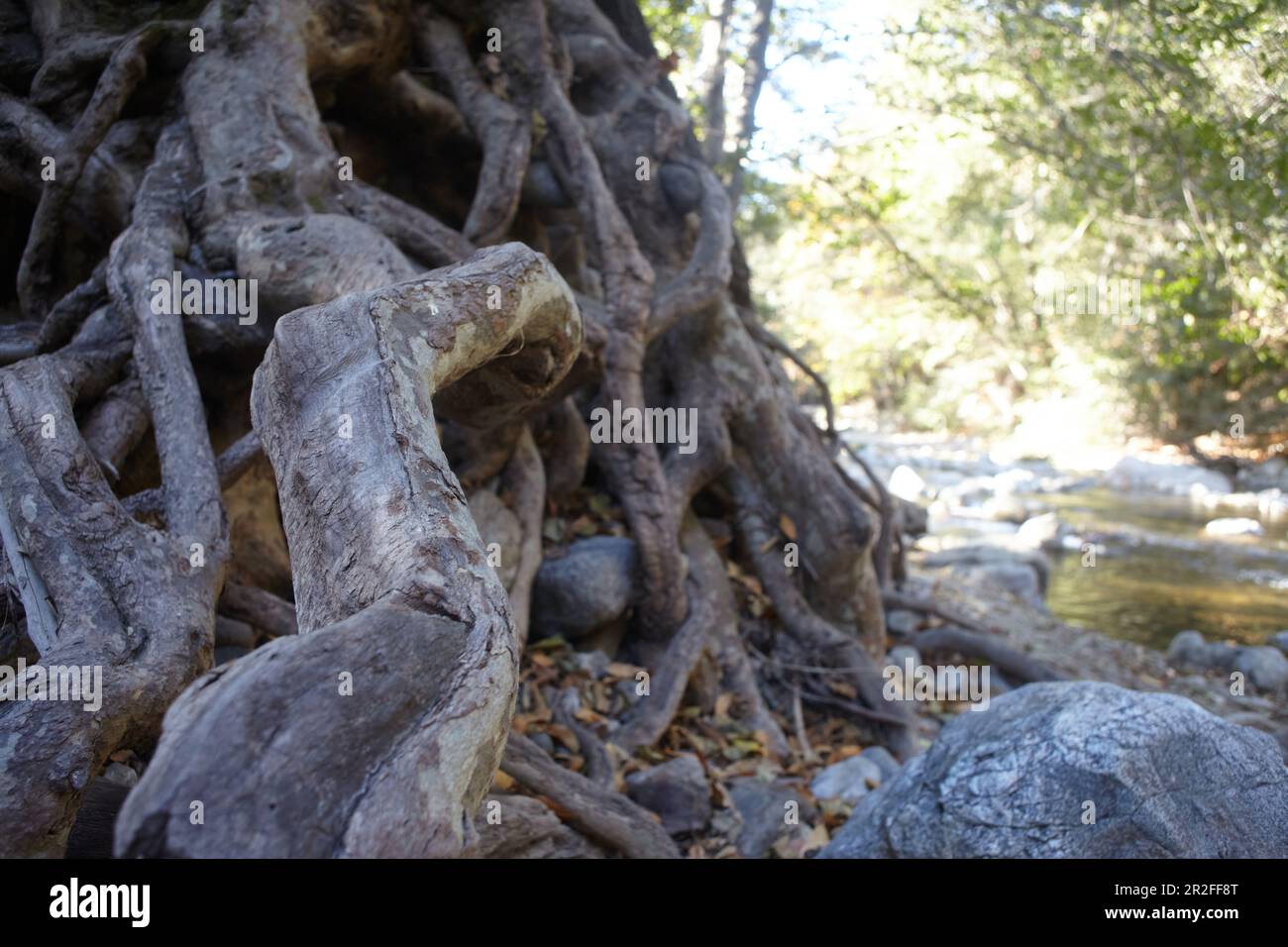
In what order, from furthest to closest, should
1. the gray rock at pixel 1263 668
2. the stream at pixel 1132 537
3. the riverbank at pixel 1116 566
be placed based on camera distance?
the stream at pixel 1132 537
the gray rock at pixel 1263 668
the riverbank at pixel 1116 566

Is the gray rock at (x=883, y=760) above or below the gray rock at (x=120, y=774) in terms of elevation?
below

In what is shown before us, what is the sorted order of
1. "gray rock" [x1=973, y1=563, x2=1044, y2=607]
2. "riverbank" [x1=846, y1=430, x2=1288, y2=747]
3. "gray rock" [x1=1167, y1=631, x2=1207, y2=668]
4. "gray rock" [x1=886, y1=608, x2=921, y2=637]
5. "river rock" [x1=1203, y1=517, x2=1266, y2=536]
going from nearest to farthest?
"gray rock" [x1=886, y1=608, x2=921, y2=637]
"riverbank" [x1=846, y1=430, x2=1288, y2=747]
"gray rock" [x1=1167, y1=631, x2=1207, y2=668]
"gray rock" [x1=973, y1=563, x2=1044, y2=607]
"river rock" [x1=1203, y1=517, x2=1266, y2=536]

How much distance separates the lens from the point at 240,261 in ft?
10.1

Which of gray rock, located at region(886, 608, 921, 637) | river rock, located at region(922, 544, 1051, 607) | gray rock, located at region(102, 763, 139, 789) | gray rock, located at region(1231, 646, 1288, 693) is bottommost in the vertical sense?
gray rock, located at region(1231, 646, 1288, 693)

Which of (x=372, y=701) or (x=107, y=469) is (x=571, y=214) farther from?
(x=372, y=701)

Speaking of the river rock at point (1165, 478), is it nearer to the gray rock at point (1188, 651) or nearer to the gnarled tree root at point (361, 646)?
the gray rock at point (1188, 651)

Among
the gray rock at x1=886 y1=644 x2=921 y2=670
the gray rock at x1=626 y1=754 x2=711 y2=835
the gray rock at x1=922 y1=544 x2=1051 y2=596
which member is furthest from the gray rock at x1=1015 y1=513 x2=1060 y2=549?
the gray rock at x1=626 y1=754 x2=711 y2=835

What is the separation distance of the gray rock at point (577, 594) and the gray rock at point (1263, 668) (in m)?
5.75

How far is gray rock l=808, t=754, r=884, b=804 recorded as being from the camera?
3729mm

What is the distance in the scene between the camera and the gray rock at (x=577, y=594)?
13.0 feet

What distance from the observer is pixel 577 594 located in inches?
156

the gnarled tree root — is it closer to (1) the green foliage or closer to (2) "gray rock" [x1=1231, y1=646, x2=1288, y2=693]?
(1) the green foliage

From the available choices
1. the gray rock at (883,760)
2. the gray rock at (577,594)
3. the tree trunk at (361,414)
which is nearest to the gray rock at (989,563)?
the tree trunk at (361,414)

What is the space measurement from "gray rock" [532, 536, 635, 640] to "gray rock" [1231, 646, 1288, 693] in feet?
18.9
